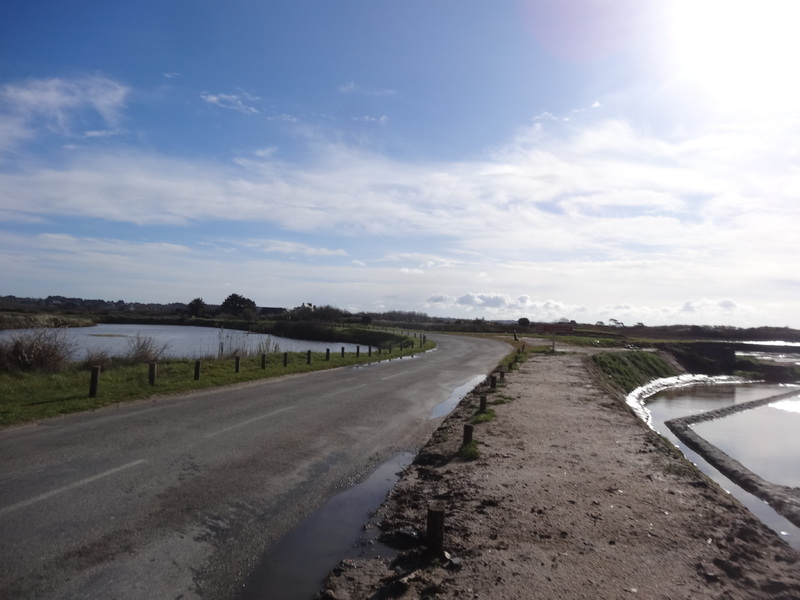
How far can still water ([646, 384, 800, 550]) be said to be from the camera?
10820 millimetres

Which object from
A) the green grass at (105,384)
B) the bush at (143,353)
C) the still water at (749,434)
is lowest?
the still water at (749,434)

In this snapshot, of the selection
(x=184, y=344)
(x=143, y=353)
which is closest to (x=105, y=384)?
(x=143, y=353)

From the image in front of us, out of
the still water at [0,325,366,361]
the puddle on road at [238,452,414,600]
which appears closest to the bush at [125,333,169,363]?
the still water at [0,325,366,361]

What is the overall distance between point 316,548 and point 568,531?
286 centimetres

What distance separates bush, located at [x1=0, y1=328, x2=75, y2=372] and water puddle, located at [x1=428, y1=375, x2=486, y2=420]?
1330 centimetres

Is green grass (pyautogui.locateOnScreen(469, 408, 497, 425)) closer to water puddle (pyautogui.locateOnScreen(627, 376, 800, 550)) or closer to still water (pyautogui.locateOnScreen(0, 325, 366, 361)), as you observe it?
water puddle (pyautogui.locateOnScreen(627, 376, 800, 550))

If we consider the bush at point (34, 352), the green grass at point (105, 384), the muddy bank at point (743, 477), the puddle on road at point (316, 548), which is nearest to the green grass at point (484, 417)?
the puddle on road at point (316, 548)

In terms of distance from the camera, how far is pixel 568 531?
6.34m

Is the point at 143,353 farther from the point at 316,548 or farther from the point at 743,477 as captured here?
the point at 743,477

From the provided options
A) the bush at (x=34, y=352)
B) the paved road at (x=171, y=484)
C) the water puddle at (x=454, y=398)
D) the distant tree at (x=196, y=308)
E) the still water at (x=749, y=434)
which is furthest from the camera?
the distant tree at (x=196, y=308)

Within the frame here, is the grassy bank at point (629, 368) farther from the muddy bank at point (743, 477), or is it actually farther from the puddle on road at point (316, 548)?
the puddle on road at point (316, 548)

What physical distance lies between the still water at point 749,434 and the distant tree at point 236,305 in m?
85.8

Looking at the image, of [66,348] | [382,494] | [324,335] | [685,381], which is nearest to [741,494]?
[382,494]

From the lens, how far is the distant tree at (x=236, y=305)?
106250 millimetres
